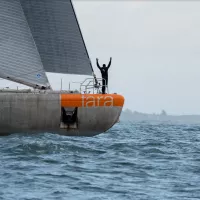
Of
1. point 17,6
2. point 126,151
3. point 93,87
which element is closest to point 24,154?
point 126,151

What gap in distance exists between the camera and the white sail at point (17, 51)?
1945 cm

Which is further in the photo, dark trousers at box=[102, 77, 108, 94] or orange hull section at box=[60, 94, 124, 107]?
dark trousers at box=[102, 77, 108, 94]

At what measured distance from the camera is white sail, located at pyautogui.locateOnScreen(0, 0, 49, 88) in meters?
19.5

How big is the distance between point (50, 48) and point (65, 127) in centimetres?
269

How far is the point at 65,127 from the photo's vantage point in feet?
62.0

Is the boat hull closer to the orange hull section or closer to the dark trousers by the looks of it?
the orange hull section

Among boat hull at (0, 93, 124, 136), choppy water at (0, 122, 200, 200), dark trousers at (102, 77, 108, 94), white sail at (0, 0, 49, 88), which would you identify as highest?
white sail at (0, 0, 49, 88)

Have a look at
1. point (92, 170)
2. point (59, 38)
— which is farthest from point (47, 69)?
point (92, 170)

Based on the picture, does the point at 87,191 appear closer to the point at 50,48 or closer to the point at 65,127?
the point at 65,127

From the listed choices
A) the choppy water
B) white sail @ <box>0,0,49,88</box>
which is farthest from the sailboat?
the choppy water

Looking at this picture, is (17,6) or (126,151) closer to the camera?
(126,151)

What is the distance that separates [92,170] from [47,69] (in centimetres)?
782

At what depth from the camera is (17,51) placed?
64.1ft

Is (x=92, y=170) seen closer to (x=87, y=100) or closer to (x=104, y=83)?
(x=87, y=100)
